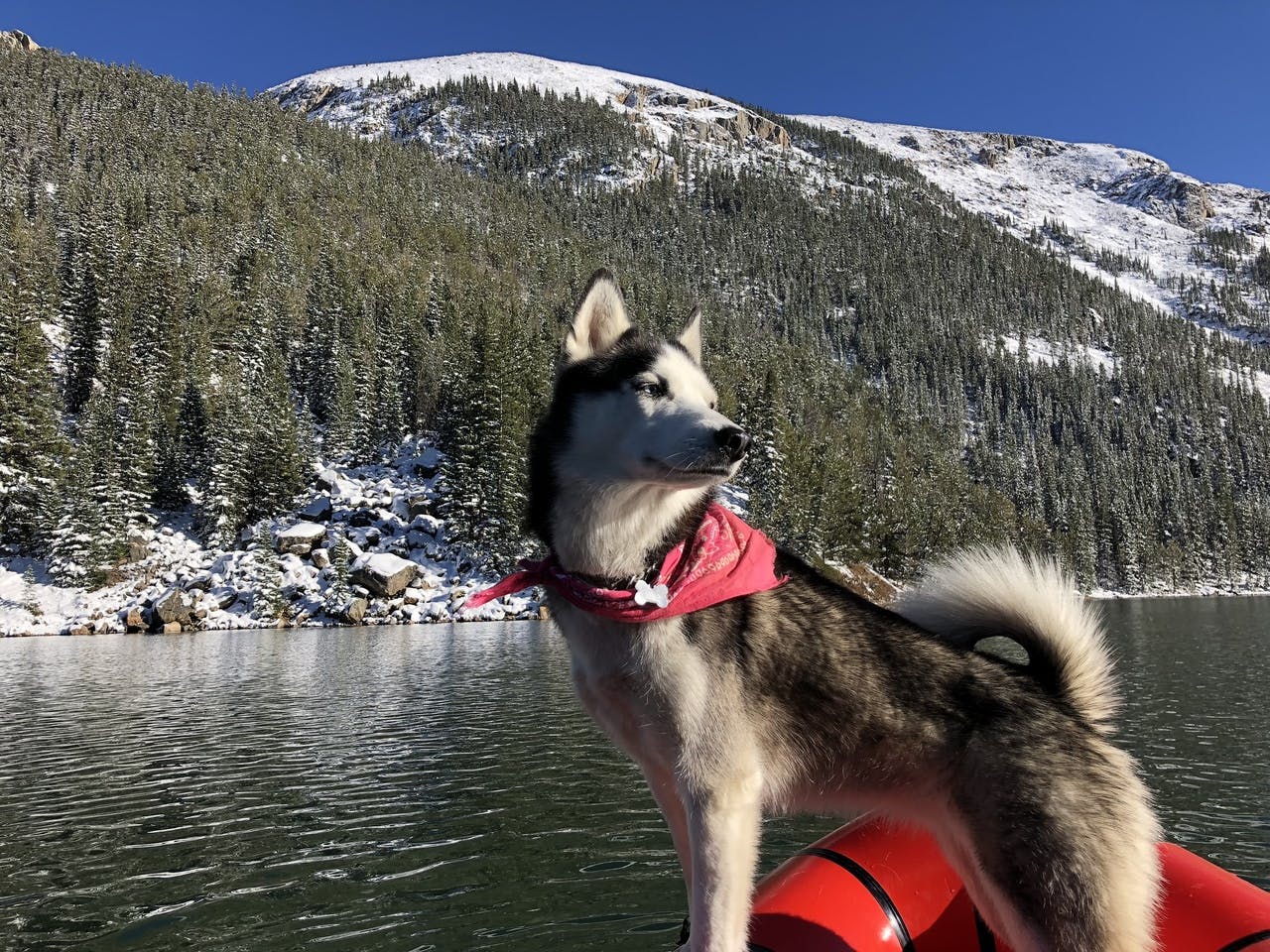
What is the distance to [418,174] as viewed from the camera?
141750mm

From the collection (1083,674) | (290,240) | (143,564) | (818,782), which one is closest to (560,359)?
(818,782)

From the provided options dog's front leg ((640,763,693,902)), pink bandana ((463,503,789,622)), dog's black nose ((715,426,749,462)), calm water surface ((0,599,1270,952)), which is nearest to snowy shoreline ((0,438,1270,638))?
calm water surface ((0,599,1270,952))

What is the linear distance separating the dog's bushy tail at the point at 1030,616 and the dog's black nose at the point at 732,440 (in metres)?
1.51

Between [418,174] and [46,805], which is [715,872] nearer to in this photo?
[46,805]

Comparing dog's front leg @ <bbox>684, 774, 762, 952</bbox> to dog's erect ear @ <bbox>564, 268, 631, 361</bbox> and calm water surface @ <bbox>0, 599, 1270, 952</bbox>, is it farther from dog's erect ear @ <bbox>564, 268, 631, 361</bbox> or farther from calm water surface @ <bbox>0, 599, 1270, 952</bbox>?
calm water surface @ <bbox>0, 599, 1270, 952</bbox>

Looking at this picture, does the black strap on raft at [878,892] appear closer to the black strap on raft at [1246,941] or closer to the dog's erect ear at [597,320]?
the black strap on raft at [1246,941]

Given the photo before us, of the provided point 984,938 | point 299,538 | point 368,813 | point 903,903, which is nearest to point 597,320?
point 903,903

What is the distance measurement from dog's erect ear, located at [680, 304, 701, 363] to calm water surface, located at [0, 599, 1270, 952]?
199 inches

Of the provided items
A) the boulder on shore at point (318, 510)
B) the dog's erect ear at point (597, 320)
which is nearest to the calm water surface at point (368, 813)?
the dog's erect ear at point (597, 320)

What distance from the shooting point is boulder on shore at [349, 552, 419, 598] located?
54094 mm

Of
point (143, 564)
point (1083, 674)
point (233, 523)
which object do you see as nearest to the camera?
point (1083, 674)

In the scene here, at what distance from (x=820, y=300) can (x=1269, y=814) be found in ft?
627

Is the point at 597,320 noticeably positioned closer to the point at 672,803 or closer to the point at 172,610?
the point at 672,803

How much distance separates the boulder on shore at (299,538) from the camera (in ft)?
187
